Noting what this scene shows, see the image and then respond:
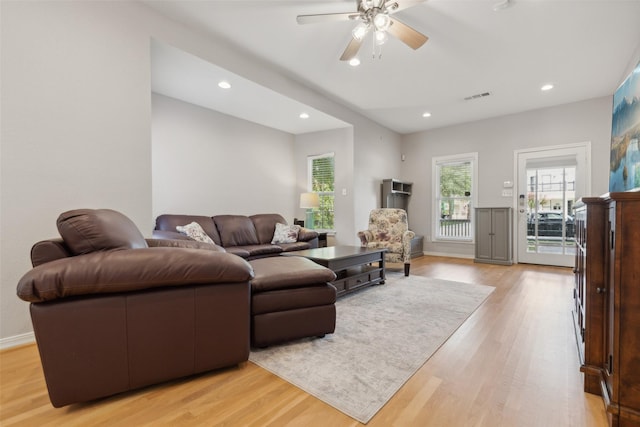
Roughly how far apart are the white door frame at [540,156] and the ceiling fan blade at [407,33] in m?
3.87

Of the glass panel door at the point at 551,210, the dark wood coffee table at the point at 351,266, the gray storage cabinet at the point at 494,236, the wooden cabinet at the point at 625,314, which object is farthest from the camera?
the gray storage cabinet at the point at 494,236

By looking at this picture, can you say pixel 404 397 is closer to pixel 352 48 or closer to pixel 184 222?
pixel 352 48

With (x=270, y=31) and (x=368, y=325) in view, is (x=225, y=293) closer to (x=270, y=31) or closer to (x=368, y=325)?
(x=368, y=325)

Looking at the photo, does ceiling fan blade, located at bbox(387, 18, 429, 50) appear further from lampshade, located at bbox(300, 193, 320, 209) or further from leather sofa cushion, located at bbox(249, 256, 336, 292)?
lampshade, located at bbox(300, 193, 320, 209)

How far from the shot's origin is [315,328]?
2002mm

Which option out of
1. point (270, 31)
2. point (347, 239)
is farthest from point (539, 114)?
point (270, 31)

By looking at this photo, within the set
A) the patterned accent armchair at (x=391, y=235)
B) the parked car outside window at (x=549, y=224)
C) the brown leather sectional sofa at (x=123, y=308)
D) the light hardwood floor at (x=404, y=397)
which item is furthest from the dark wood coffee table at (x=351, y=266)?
the parked car outside window at (x=549, y=224)

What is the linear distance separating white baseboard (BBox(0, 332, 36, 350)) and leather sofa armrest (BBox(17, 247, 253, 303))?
124 centimetres

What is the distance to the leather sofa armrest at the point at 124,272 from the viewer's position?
1193 mm

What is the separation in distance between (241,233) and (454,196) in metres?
4.48

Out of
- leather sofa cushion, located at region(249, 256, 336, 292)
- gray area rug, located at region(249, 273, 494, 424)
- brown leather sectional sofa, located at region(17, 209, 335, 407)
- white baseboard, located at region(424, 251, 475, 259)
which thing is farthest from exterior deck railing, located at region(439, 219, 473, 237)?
brown leather sectional sofa, located at region(17, 209, 335, 407)

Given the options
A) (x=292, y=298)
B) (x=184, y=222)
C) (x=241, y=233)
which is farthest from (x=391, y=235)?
(x=184, y=222)

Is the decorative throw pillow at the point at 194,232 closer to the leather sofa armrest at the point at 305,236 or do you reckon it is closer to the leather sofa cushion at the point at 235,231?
the leather sofa cushion at the point at 235,231

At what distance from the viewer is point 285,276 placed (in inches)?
76.0
